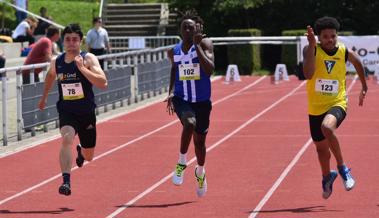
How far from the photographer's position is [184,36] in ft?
36.2

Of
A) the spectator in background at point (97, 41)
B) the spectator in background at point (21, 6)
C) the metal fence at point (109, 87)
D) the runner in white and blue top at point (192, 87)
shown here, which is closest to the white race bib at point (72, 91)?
the runner in white and blue top at point (192, 87)

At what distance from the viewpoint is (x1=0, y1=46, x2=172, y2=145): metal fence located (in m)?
16.9

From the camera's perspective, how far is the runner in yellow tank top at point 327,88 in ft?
33.9

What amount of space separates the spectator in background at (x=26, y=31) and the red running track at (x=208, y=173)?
9660 millimetres

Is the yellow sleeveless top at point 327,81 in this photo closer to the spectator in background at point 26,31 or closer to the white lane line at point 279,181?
the white lane line at point 279,181

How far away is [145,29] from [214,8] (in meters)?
3.59

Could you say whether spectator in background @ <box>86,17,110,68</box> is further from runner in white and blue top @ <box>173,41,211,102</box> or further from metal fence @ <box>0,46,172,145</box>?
runner in white and blue top @ <box>173,41,211,102</box>

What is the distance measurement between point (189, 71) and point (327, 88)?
4.98 feet

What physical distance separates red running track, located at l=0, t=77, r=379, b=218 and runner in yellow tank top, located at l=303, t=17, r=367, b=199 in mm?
454

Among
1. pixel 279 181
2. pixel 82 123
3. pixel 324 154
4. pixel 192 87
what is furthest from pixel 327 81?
pixel 82 123

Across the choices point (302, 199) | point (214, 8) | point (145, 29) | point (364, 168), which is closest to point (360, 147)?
point (364, 168)

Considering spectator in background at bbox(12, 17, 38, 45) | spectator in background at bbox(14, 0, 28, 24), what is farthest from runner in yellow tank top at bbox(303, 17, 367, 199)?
spectator in background at bbox(14, 0, 28, 24)

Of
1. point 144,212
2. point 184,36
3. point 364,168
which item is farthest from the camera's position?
point 364,168

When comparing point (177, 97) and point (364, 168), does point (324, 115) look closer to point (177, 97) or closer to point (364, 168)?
point (177, 97)
